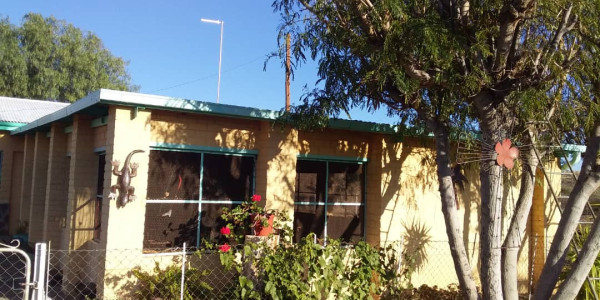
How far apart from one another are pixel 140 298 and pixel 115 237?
0.90m

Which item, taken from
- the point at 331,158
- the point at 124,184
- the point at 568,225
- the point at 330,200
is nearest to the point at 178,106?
the point at 124,184

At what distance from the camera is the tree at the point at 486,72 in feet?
21.3

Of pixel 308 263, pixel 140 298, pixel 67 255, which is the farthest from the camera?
pixel 67 255

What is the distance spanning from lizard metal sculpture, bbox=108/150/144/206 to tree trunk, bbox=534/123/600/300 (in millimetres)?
5444

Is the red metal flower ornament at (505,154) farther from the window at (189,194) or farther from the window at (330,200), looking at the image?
the window at (189,194)

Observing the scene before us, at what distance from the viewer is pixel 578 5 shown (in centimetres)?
673

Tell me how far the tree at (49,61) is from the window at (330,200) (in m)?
26.8

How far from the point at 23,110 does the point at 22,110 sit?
0.12 feet

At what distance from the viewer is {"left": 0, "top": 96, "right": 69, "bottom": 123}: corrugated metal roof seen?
17.0m

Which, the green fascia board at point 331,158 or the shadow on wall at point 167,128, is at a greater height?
the shadow on wall at point 167,128

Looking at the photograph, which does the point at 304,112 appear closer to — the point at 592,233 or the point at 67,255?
the point at 592,233

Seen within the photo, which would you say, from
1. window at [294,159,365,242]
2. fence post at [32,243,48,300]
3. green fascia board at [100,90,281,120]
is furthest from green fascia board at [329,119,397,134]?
fence post at [32,243,48,300]

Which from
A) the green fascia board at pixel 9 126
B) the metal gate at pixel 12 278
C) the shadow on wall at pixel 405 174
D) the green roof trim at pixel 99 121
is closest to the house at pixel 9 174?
the green fascia board at pixel 9 126

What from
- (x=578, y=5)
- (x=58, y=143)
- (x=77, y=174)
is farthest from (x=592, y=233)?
(x=58, y=143)
